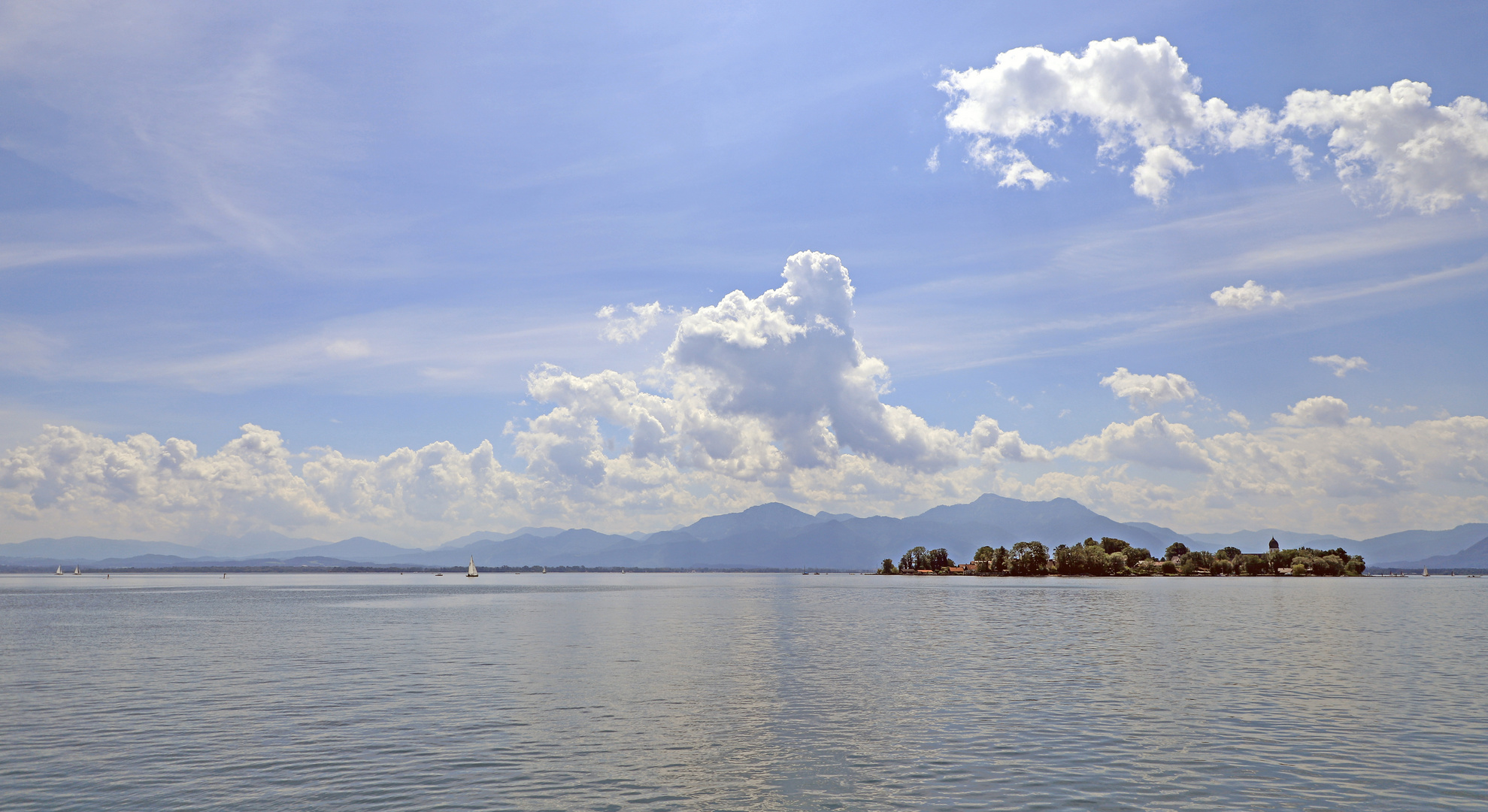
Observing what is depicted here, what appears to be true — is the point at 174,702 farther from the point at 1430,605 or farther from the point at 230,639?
the point at 1430,605

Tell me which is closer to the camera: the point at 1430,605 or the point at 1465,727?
the point at 1465,727

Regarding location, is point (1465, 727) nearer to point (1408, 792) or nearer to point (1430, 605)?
point (1408, 792)

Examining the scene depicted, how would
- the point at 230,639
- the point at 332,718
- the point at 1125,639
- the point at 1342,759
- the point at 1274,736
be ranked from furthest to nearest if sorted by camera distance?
the point at 230,639 → the point at 1125,639 → the point at 332,718 → the point at 1274,736 → the point at 1342,759

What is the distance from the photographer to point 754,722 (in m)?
A: 45.3

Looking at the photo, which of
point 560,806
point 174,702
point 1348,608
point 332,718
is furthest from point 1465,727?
point 1348,608

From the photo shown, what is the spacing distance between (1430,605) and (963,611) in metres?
99.3

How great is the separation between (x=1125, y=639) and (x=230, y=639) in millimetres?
97140

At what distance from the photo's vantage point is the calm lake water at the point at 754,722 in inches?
1255

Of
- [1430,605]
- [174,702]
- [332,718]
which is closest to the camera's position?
[332,718]

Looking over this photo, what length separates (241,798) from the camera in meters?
31.3

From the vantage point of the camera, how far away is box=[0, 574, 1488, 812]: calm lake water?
3188 centimetres

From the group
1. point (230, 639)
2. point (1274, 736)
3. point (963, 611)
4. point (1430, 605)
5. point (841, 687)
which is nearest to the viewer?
point (1274, 736)

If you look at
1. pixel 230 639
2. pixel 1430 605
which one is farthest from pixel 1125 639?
pixel 1430 605

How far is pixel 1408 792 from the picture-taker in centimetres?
3117
